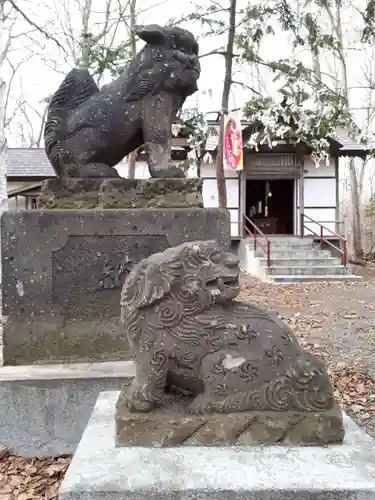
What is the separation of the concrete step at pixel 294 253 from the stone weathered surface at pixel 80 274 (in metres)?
11.5

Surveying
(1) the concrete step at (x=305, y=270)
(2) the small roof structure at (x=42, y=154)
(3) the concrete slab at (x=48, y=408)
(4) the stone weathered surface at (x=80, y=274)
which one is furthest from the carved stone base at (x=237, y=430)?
(1) the concrete step at (x=305, y=270)

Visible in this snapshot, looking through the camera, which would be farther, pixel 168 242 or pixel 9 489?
pixel 168 242

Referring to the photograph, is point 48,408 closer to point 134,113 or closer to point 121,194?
point 121,194

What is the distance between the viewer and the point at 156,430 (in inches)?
80.4

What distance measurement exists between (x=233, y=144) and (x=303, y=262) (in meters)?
4.02

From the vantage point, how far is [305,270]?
14172mm

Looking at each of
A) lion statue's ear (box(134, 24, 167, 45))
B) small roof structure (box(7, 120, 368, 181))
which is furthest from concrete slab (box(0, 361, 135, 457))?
small roof structure (box(7, 120, 368, 181))

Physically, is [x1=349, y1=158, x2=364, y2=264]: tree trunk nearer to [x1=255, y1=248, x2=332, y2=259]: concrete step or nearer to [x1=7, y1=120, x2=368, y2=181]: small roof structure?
[x1=7, y1=120, x2=368, y2=181]: small roof structure

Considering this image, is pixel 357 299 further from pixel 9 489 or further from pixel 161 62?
pixel 9 489

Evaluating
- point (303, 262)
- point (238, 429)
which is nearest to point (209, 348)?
point (238, 429)

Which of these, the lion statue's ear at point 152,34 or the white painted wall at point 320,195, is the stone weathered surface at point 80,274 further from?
the white painted wall at point 320,195

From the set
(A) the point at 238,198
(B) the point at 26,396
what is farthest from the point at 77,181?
(A) the point at 238,198

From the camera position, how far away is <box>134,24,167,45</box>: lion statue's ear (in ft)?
13.6

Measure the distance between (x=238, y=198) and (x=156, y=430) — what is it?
51.0 ft
